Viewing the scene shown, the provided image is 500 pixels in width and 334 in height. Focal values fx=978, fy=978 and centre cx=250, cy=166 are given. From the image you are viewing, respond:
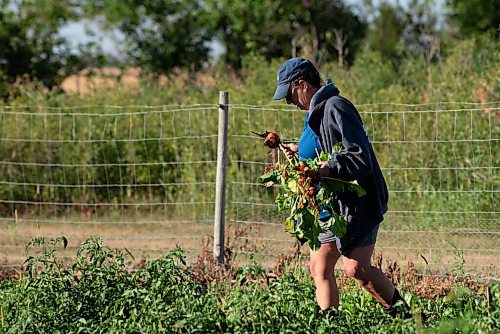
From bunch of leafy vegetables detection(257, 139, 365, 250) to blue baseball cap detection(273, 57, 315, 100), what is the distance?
1.40ft

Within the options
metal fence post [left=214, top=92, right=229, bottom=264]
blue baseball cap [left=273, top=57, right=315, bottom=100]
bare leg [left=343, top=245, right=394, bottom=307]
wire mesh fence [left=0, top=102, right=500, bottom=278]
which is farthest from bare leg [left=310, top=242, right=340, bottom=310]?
metal fence post [left=214, top=92, right=229, bottom=264]

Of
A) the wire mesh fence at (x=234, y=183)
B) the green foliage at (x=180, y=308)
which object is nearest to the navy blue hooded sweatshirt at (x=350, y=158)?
the green foliage at (x=180, y=308)

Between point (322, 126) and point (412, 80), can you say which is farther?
point (412, 80)

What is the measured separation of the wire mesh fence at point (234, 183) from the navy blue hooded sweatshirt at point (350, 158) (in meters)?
2.17

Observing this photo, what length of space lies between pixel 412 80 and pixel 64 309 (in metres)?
9.00

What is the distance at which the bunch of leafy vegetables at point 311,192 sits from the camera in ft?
16.5

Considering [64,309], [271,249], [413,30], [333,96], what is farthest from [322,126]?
[413,30]

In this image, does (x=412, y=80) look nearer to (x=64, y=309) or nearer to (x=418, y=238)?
(x=418, y=238)

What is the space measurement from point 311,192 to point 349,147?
0.32 meters

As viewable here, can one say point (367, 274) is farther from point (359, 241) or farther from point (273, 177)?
point (273, 177)

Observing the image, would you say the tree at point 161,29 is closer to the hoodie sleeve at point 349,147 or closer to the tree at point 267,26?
the tree at point 267,26

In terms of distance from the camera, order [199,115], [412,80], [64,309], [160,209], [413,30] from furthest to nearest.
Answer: [413,30] < [412,80] < [199,115] < [160,209] < [64,309]

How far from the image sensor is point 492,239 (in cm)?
816

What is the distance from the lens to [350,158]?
507cm
